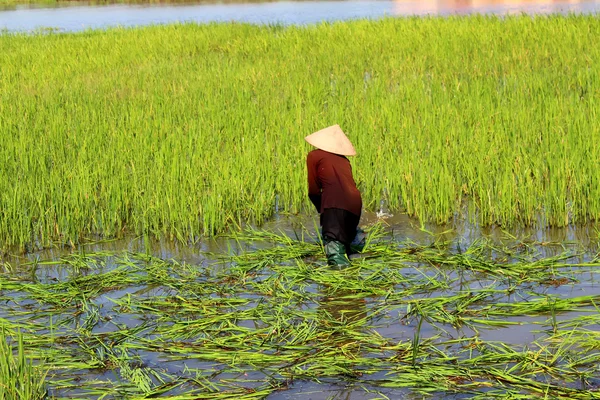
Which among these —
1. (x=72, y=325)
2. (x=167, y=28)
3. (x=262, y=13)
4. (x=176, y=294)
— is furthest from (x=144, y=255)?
(x=262, y=13)

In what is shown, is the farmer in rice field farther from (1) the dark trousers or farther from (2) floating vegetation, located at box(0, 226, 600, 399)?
(2) floating vegetation, located at box(0, 226, 600, 399)

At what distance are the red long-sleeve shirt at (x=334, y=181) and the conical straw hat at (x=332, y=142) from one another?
0.09 metres

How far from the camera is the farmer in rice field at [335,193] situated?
4742mm

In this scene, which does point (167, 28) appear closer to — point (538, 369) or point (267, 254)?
point (267, 254)

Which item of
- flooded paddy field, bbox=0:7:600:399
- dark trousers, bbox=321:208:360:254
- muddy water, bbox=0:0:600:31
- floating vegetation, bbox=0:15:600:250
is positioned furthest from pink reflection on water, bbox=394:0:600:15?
dark trousers, bbox=321:208:360:254

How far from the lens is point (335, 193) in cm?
477

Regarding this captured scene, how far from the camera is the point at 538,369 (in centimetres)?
332

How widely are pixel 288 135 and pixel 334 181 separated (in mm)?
2877

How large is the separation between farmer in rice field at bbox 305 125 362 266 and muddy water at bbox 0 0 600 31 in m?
19.6

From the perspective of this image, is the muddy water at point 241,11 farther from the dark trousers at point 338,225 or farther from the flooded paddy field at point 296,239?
the dark trousers at point 338,225

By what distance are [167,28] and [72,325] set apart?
15.3 meters

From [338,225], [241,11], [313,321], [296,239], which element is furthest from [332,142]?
[241,11]

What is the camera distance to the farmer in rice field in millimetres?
4742

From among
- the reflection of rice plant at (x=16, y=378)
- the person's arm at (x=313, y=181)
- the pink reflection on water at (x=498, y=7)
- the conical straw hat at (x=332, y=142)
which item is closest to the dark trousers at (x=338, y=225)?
the person's arm at (x=313, y=181)
